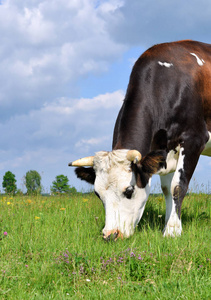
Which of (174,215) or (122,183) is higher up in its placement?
(122,183)

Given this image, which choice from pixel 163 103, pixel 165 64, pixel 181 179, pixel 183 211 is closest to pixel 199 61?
pixel 165 64

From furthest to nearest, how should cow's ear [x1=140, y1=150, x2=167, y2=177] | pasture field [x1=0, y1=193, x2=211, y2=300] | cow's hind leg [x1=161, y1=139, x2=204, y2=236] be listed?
1. cow's hind leg [x1=161, y1=139, x2=204, y2=236]
2. cow's ear [x1=140, y1=150, x2=167, y2=177]
3. pasture field [x1=0, y1=193, x2=211, y2=300]

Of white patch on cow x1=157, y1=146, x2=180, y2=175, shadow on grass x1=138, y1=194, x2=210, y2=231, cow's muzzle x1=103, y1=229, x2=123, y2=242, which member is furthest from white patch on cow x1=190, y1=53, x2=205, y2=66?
cow's muzzle x1=103, y1=229, x2=123, y2=242

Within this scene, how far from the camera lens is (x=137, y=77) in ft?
24.9

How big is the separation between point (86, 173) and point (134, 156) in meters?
1.08

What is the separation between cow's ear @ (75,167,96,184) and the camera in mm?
6852

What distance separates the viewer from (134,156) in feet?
20.4

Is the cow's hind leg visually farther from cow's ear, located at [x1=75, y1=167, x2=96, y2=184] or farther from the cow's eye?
cow's ear, located at [x1=75, y1=167, x2=96, y2=184]

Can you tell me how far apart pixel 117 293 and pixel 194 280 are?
35.2 inches

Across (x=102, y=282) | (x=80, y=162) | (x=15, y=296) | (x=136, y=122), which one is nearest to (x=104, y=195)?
(x=80, y=162)

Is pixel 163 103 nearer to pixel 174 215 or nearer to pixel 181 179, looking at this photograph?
pixel 181 179

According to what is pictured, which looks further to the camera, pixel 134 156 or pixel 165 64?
pixel 165 64

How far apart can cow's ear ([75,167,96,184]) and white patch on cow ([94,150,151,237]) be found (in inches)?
16.4

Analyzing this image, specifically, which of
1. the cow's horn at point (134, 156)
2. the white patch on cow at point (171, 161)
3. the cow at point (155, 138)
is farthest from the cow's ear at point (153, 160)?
the white patch on cow at point (171, 161)
